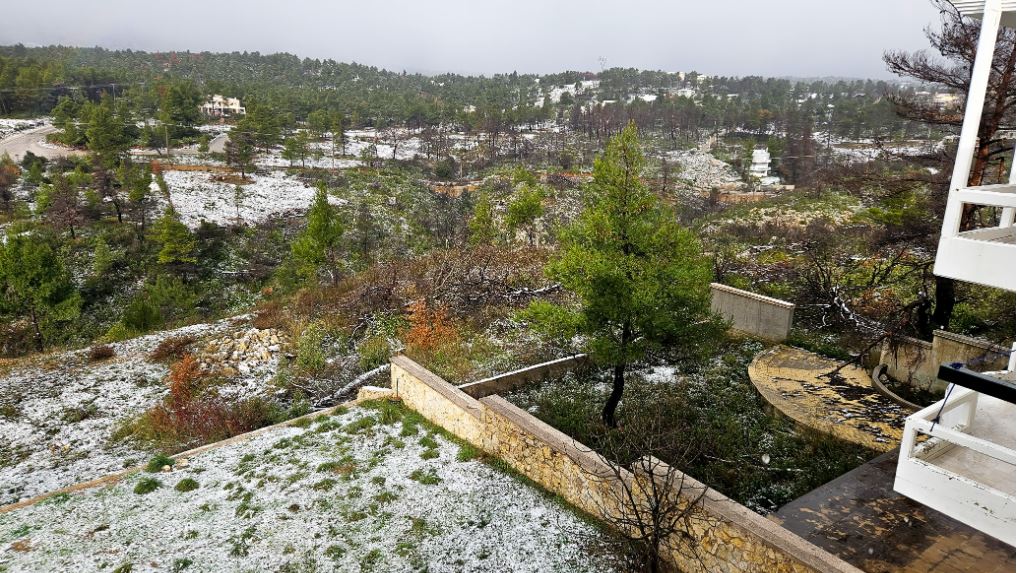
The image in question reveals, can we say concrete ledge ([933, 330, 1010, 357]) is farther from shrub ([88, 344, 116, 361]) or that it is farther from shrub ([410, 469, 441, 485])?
shrub ([88, 344, 116, 361])

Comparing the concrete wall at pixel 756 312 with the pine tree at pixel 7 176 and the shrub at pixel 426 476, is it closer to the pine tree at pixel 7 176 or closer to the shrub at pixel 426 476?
the shrub at pixel 426 476

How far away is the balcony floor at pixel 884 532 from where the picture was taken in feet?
21.6

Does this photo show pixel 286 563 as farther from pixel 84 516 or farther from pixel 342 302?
pixel 342 302

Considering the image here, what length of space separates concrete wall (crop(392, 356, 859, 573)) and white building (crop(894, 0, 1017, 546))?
2.03 m

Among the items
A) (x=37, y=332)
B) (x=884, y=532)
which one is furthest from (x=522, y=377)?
(x=37, y=332)

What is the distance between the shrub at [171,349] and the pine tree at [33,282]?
5.33 m

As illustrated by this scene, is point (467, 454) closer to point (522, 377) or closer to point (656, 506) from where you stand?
point (522, 377)

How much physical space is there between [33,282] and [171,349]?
6628mm

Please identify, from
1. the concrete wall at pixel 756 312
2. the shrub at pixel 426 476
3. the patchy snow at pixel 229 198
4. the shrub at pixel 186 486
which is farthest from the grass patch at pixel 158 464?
the patchy snow at pixel 229 198

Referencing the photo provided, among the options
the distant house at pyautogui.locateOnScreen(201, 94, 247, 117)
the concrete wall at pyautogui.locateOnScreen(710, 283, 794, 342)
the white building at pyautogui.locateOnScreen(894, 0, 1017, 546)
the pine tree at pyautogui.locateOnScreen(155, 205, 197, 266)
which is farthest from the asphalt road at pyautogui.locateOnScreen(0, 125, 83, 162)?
the white building at pyautogui.locateOnScreen(894, 0, 1017, 546)

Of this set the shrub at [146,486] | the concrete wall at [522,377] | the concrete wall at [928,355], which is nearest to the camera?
the shrub at [146,486]

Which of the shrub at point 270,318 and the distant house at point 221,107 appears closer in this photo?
the shrub at point 270,318

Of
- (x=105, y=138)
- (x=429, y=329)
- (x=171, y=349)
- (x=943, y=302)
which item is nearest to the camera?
(x=943, y=302)

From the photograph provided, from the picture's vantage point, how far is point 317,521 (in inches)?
327
